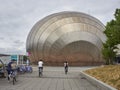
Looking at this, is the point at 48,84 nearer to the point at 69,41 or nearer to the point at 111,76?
the point at 111,76

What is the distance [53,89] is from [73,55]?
139 ft

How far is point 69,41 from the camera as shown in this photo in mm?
56094

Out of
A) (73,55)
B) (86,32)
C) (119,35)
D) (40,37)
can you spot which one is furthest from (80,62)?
(119,35)

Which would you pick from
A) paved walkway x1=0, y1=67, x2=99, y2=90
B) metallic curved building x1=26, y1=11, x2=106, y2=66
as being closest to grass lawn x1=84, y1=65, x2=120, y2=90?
paved walkway x1=0, y1=67, x2=99, y2=90

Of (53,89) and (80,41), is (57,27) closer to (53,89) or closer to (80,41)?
(80,41)

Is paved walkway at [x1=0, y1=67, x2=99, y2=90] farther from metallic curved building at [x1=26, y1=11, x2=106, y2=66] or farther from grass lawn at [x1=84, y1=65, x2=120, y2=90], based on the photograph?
metallic curved building at [x1=26, y1=11, x2=106, y2=66]

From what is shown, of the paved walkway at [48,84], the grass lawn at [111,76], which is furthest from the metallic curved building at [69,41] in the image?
the grass lawn at [111,76]

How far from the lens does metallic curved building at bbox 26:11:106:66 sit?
5666 cm

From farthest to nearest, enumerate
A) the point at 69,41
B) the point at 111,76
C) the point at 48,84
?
1. the point at 69,41
2. the point at 48,84
3. the point at 111,76

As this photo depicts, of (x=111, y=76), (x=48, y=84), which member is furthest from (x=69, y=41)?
(x=111, y=76)

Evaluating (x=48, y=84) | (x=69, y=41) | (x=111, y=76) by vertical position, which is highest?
(x=69, y=41)

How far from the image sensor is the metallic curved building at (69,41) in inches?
2231

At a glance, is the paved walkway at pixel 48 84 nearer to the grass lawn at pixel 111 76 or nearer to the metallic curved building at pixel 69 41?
the grass lawn at pixel 111 76

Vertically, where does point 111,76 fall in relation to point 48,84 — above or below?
above
